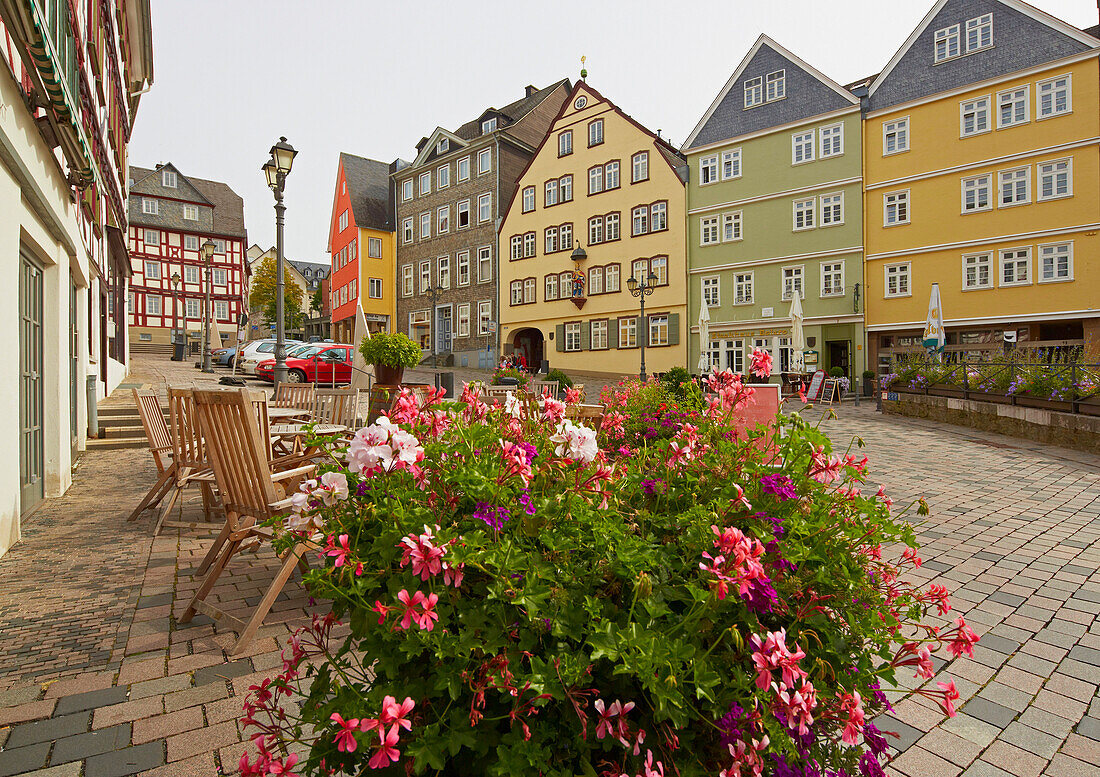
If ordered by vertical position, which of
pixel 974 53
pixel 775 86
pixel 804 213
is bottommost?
pixel 804 213

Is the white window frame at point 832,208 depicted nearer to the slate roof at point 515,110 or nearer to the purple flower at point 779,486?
the slate roof at point 515,110

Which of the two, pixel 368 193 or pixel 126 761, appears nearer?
pixel 126 761

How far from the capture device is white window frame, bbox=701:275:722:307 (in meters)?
28.1

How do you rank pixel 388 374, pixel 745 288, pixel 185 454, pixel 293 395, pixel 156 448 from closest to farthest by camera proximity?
pixel 185 454 → pixel 156 448 → pixel 293 395 → pixel 388 374 → pixel 745 288

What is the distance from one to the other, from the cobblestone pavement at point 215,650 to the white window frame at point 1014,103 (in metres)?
21.9

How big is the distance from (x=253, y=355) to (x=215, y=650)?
73.5 ft

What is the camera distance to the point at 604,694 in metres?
1.33

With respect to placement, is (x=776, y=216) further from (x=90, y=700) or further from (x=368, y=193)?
(x=368, y=193)

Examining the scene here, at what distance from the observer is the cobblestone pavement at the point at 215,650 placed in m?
2.20

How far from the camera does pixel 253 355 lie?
2325 centimetres

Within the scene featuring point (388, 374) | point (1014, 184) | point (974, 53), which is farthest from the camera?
point (974, 53)

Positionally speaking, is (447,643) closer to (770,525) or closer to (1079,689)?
(770,525)

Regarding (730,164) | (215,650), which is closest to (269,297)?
(730,164)

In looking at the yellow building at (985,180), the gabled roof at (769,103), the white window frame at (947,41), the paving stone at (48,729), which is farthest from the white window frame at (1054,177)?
the paving stone at (48,729)
